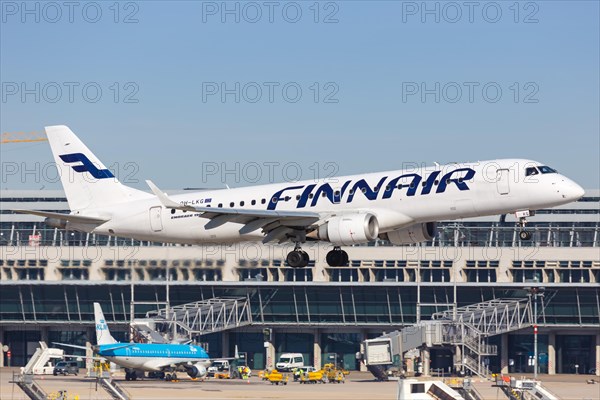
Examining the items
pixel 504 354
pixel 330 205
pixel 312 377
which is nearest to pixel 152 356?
pixel 312 377

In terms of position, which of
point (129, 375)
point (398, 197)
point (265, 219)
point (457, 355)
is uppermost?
point (398, 197)

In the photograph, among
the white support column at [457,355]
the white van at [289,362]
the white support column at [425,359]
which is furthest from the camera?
the white van at [289,362]

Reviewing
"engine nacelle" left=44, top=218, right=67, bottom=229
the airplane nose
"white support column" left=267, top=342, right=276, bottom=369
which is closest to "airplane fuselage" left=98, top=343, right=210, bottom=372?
"white support column" left=267, top=342, right=276, bottom=369

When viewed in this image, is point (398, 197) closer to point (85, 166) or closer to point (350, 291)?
point (85, 166)

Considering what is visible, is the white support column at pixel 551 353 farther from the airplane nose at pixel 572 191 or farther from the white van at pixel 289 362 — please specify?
the airplane nose at pixel 572 191

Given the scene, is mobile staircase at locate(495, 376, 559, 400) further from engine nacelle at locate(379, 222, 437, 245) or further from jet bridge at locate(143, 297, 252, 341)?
jet bridge at locate(143, 297, 252, 341)

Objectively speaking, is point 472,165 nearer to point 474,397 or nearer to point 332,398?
point 474,397

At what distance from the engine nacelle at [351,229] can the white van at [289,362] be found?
61785 mm

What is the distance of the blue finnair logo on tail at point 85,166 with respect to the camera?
7588 cm

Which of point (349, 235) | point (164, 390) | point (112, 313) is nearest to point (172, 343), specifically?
point (164, 390)

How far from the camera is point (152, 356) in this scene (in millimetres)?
104500

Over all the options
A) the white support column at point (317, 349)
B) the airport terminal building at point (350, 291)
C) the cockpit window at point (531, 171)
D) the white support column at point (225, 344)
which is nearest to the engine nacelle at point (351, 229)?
the cockpit window at point (531, 171)

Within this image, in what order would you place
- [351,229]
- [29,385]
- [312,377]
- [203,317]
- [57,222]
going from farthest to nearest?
[203,317]
[312,377]
[29,385]
[57,222]
[351,229]

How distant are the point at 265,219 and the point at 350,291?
213 feet
